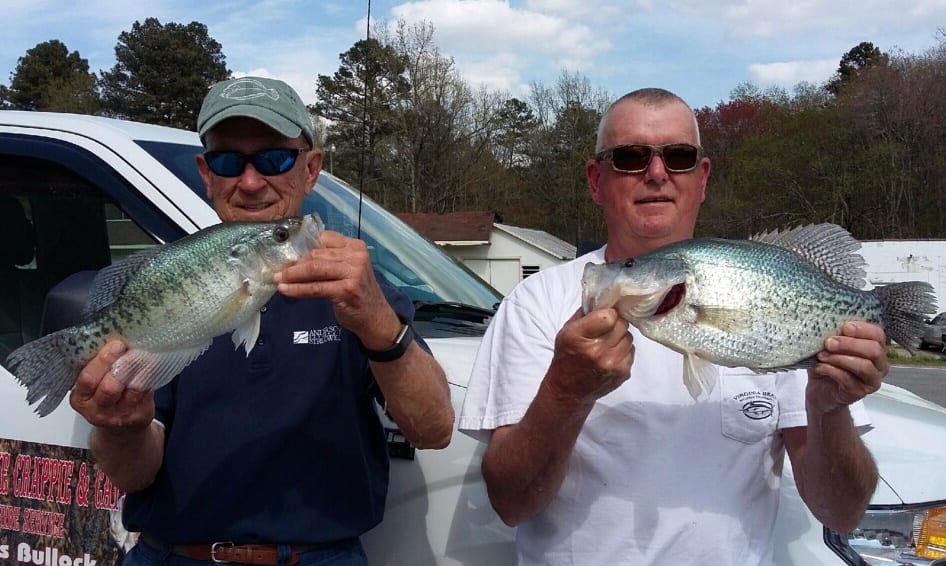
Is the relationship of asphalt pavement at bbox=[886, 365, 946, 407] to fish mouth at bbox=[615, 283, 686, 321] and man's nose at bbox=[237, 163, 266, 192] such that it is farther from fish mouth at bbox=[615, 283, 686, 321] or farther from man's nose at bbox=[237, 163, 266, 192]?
man's nose at bbox=[237, 163, 266, 192]

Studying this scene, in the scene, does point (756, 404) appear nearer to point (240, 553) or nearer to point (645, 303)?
point (645, 303)

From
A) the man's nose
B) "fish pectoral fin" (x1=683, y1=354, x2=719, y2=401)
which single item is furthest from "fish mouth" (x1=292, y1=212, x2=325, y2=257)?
"fish pectoral fin" (x1=683, y1=354, x2=719, y2=401)

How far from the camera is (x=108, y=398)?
6.13 feet

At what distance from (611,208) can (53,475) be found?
2.01 meters

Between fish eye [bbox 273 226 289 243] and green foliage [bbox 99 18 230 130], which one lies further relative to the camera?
green foliage [bbox 99 18 230 130]

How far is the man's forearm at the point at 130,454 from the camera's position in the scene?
205 cm

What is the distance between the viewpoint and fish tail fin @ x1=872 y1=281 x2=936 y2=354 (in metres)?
1.85

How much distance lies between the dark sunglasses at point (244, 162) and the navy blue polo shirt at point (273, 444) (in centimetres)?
43

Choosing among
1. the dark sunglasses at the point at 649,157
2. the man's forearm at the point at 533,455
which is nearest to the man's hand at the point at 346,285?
the man's forearm at the point at 533,455

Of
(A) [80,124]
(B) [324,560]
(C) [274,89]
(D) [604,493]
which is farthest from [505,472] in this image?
(A) [80,124]

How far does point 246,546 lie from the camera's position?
2.11 metres

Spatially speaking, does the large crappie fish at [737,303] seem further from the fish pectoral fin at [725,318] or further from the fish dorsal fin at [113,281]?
the fish dorsal fin at [113,281]

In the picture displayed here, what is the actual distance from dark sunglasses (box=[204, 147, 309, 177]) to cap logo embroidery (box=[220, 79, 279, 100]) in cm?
16

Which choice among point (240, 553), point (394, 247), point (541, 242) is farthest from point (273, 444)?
point (541, 242)
